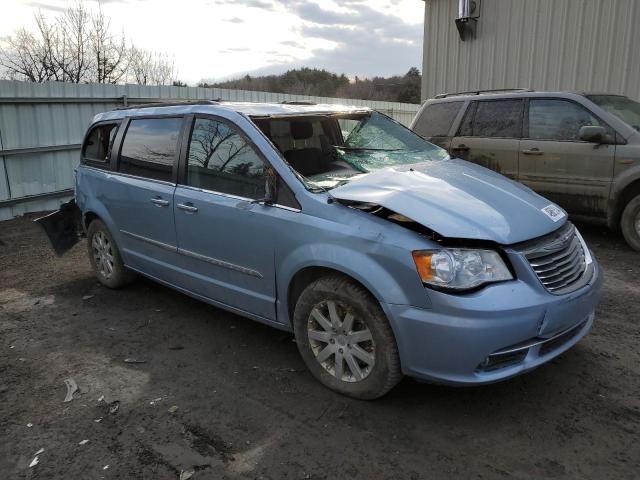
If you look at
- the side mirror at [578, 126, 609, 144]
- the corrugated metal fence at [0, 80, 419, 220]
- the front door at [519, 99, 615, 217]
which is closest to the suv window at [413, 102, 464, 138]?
the front door at [519, 99, 615, 217]

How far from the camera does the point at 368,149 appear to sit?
402 cm

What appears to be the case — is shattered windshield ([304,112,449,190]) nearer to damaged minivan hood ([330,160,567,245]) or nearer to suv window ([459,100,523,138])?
damaged minivan hood ([330,160,567,245])

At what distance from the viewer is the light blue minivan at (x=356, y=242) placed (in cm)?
271

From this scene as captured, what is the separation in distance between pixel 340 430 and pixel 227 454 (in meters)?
0.61

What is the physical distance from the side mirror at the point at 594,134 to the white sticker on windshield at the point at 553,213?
120 inches

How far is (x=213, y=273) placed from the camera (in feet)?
12.7

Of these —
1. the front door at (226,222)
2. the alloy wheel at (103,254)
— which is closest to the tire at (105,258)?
the alloy wheel at (103,254)

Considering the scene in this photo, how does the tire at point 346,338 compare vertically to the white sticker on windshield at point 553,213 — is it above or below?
below

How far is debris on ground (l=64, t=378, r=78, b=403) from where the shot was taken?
10.9ft

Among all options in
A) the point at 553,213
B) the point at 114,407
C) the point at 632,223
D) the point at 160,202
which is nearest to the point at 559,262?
the point at 553,213

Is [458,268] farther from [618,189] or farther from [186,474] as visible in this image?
[618,189]

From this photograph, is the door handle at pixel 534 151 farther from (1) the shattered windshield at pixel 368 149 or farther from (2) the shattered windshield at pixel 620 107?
(1) the shattered windshield at pixel 368 149

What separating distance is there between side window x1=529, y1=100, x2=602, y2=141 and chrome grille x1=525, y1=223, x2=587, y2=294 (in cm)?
353

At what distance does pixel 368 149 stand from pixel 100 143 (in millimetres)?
2800
